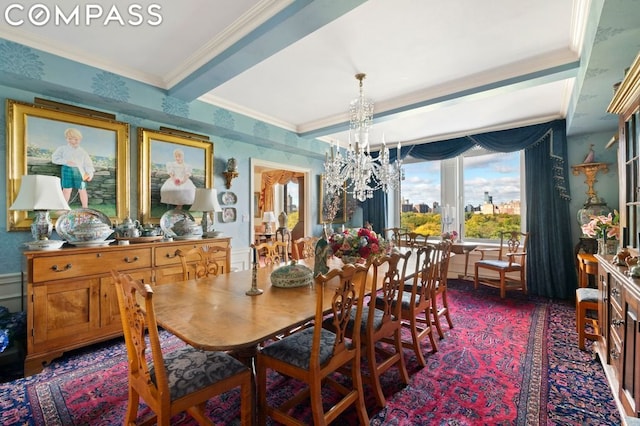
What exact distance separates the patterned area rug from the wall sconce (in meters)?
2.01

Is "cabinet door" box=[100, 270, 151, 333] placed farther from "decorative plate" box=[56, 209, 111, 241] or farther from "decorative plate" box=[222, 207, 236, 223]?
"decorative plate" box=[222, 207, 236, 223]

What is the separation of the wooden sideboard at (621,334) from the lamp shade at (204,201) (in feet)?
11.3

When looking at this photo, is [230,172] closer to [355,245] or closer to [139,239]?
[139,239]

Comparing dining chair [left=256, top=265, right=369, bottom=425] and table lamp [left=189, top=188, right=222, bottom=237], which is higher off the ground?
table lamp [left=189, top=188, right=222, bottom=237]

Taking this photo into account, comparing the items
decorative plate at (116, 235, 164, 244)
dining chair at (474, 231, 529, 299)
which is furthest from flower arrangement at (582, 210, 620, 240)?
decorative plate at (116, 235, 164, 244)

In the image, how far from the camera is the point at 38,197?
2213mm

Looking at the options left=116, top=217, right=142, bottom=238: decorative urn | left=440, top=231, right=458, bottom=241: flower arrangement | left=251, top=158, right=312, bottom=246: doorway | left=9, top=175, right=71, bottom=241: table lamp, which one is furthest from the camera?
left=251, top=158, right=312, bottom=246: doorway

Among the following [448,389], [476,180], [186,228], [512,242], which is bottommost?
[448,389]

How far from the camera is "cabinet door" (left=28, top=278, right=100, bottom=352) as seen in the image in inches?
87.5

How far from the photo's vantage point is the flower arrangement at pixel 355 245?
2225 mm

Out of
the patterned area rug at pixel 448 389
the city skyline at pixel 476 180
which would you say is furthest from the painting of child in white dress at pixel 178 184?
the city skyline at pixel 476 180

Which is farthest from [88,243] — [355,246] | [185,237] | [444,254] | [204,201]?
[444,254]

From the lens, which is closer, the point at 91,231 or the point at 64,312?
the point at 64,312

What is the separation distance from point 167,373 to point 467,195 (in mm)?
5297
